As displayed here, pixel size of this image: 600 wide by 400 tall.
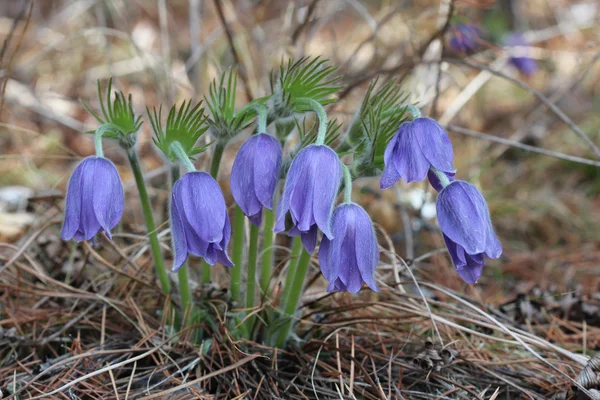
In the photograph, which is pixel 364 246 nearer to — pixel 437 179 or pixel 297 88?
pixel 437 179

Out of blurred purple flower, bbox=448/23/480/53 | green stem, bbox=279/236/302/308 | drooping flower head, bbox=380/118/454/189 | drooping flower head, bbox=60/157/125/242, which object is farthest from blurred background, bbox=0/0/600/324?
drooping flower head, bbox=60/157/125/242

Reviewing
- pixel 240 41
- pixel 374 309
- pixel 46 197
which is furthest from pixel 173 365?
pixel 240 41

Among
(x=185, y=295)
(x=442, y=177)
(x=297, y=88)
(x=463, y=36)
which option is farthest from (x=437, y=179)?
(x=463, y=36)

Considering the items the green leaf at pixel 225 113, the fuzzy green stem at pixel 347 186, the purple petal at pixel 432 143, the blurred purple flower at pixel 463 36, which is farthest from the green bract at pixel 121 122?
the blurred purple flower at pixel 463 36

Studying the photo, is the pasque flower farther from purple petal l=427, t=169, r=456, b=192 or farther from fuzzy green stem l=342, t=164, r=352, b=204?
purple petal l=427, t=169, r=456, b=192

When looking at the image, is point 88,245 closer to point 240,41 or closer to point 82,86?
point 240,41

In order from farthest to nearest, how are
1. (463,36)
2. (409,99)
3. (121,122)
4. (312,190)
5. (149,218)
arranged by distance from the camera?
1. (463,36)
2. (409,99)
3. (149,218)
4. (121,122)
5. (312,190)

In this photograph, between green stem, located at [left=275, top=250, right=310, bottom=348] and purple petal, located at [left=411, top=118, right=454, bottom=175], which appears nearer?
purple petal, located at [left=411, top=118, right=454, bottom=175]

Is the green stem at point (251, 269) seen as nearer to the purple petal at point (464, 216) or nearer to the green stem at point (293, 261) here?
the green stem at point (293, 261)
